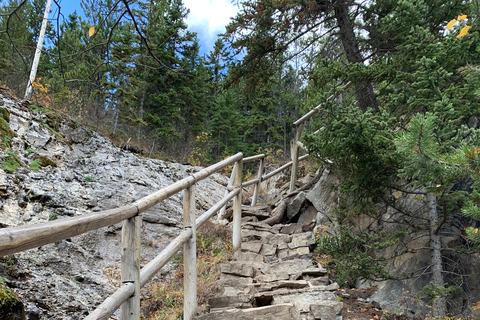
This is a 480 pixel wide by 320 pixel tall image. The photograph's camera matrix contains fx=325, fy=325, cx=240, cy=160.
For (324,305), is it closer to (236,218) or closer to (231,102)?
(236,218)

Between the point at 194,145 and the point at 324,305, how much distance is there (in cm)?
1719

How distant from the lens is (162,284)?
372 centimetres

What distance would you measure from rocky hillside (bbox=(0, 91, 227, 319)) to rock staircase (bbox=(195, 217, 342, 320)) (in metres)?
1.14

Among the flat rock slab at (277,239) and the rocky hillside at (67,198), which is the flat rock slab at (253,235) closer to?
the flat rock slab at (277,239)

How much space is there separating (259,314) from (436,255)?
2187mm

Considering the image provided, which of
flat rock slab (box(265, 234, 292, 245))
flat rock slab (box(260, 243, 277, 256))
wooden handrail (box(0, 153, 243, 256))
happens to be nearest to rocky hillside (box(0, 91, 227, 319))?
flat rock slab (box(260, 243, 277, 256))

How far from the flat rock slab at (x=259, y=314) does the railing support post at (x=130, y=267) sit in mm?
1112

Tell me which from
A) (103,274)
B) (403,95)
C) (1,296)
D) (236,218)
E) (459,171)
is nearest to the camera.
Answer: (459,171)

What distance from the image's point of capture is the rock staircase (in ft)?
8.84

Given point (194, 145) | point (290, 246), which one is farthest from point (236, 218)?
point (194, 145)

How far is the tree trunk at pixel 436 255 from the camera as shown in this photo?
3168 millimetres

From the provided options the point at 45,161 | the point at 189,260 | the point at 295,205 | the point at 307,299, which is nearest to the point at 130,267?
the point at 189,260

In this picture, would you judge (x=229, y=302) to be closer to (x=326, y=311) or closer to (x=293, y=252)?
(x=326, y=311)

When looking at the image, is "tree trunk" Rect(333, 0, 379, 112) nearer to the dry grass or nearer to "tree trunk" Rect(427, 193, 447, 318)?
"tree trunk" Rect(427, 193, 447, 318)
